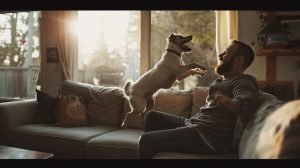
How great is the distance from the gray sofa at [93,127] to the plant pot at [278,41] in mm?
739

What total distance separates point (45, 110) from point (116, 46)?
1.24m

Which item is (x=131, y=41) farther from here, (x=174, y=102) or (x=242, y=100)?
(x=242, y=100)

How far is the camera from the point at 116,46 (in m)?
3.91

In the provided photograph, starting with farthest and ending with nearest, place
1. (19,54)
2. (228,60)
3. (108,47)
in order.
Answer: (19,54), (108,47), (228,60)

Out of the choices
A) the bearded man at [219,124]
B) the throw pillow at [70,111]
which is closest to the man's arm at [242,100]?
the bearded man at [219,124]

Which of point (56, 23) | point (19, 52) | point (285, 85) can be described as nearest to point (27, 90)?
point (19, 52)

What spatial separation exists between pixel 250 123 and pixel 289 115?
0.48 meters

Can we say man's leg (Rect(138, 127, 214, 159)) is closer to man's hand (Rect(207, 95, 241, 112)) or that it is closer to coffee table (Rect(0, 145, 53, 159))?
man's hand (Rect(207, 95, 241, 112))

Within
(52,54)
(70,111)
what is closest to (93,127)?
(70,111)

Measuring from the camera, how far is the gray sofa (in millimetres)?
2486

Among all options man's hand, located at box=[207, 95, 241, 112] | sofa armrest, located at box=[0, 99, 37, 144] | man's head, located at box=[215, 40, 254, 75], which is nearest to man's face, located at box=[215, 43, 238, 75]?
man's head, located at box=[215, 40, 254, 75]

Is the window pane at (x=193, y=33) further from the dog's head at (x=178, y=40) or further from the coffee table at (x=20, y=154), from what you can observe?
the coffee table at (x=20, y=154)
